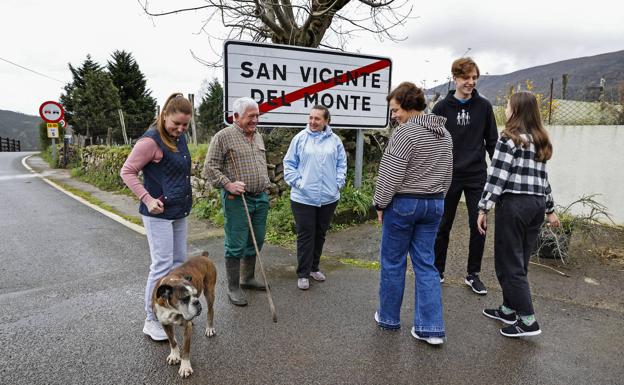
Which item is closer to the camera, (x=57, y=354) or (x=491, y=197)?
(x=57, y=354)

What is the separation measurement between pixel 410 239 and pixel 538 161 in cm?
112

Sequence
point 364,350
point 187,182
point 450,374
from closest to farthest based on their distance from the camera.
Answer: point 450,374
point 364,350
point 187,182

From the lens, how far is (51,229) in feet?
21.6

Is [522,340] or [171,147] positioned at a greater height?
[171,147]

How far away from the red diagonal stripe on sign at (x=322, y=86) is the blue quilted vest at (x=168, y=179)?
10.0 ft

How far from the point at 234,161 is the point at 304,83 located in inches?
117

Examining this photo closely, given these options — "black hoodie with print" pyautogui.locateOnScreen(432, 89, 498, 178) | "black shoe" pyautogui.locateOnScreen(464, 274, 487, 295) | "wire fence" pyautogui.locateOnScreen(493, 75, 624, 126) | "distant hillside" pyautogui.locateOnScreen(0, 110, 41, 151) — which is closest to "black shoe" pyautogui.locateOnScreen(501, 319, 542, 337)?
"black shoe" pyautogui.locateOnScreen(464, 274, 487, 295)

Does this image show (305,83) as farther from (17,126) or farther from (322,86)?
(17,126)

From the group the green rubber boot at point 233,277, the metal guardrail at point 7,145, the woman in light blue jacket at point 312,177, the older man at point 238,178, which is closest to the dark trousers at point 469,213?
the woman in light blue jacket at point 312,177

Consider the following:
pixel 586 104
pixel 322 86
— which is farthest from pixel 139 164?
pixel 586 104

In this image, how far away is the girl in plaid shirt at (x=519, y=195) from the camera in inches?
115

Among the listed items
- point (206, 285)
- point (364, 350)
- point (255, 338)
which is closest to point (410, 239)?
point (364, 350)

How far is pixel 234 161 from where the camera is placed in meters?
3.59

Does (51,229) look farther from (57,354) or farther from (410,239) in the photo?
(410,239)
